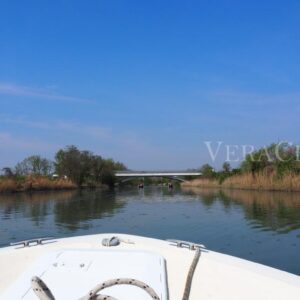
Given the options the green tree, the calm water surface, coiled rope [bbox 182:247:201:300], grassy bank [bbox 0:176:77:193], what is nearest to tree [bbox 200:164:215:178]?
the green tree

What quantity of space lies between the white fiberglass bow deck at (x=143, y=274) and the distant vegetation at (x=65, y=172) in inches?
1420

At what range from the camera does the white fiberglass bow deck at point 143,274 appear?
7.39 ft

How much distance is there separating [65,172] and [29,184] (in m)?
13.3

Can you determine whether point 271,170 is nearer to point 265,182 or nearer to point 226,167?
point 265,182

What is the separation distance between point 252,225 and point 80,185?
42.1 metres

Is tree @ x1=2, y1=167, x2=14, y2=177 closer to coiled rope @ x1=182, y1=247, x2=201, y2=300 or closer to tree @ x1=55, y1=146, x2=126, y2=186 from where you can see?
tree @ x1=55, y1=146, x2=126, y2=186

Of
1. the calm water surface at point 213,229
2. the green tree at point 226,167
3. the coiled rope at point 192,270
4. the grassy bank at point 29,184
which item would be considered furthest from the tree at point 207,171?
the coiled rope at point 192,270

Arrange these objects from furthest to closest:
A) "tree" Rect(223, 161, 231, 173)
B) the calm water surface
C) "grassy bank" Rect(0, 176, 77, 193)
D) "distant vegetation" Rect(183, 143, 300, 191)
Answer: "tree" Rect(223, 161, 231, 173) < "grassy bank" Rect(0, 176, 77, 193) < "distant vegetation" Rect(183, 143, 300, 191) < the calm water surface

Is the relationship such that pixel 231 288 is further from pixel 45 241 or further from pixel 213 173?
pixel 213 173

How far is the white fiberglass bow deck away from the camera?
2.25 metres

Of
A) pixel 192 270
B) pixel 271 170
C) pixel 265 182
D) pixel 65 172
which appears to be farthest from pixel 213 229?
pixel 65 172

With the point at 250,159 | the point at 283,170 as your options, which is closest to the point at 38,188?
the point at 250,159

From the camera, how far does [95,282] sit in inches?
93.7

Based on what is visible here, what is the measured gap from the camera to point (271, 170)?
31.7 metres
